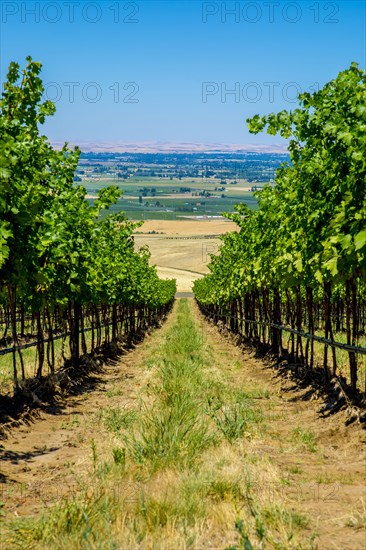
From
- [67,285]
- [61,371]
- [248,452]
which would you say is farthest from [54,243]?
[248,452]

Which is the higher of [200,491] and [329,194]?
[329,194]

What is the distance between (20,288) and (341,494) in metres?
7.57

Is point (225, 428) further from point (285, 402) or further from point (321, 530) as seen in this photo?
point (285, 402)

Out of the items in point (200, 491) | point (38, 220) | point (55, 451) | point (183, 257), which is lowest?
point (55, 451)

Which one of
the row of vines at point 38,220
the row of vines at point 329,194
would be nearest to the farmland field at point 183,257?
the row of vines at point 38,220

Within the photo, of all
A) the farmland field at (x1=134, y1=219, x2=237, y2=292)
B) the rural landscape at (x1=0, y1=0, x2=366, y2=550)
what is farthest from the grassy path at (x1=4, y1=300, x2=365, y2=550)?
the farmland field at (x1=134, y1=219, x2=237, y2=292)

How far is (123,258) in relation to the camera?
2733cm

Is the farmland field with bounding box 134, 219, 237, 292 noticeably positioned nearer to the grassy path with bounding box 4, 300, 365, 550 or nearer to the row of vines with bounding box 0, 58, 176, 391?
the row of vines with bounding box 0, 58, 176, 391

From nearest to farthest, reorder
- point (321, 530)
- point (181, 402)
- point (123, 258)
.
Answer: point (321, 530) → point (181, 402) → point (123, 258)

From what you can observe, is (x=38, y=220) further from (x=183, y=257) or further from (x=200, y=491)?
(x=183, y=257)

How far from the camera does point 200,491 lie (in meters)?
6.13

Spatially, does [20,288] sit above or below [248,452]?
above

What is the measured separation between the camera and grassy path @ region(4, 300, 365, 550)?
204 inches

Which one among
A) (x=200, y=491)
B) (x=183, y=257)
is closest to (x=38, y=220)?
(x=200, y=491)
